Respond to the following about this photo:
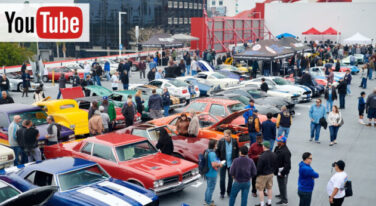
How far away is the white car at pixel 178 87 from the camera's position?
2067 cm

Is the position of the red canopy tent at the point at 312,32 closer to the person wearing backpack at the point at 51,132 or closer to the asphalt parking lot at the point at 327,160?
the asphalt parking lot at the point at 327,160

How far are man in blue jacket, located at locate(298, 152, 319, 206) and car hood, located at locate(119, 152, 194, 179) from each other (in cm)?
274

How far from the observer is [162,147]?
34.7 ft

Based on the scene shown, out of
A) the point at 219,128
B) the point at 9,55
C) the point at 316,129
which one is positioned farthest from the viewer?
the point at 9,55

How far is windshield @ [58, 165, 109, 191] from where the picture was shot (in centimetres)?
805

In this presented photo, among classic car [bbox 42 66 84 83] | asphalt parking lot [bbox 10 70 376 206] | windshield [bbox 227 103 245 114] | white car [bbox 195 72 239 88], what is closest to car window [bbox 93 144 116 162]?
asphalt parking lot [bbox 10 70 376 206]

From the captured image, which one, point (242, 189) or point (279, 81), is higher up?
point (279, 81)

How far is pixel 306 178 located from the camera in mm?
7824

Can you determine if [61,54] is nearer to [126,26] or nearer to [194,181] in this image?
[126,26]

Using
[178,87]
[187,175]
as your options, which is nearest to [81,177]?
[187,175]

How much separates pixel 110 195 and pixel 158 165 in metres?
1.90

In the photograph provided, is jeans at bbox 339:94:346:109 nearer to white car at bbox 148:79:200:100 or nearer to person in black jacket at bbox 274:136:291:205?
white car at bbox 148:79:200:100

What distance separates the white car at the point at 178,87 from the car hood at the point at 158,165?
10.7 metres

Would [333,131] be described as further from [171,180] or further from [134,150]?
[134,150]
